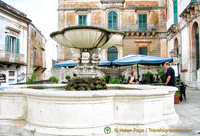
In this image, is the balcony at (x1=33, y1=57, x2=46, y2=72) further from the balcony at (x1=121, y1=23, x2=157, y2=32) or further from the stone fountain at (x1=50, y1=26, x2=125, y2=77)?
the stone fountain at (x1=50, y1=26, x2=125, y2=77)

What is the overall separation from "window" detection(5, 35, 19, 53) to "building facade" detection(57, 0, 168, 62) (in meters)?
4.98

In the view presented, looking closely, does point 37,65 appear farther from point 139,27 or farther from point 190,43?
point 190,43

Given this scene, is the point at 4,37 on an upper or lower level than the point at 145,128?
upper

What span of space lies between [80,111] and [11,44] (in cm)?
1776

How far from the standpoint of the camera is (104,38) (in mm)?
5016

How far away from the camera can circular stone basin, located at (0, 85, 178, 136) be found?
3.24m

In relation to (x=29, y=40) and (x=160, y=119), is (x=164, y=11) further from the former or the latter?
(x=160, y=119)

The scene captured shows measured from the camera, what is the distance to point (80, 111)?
10.7 feet

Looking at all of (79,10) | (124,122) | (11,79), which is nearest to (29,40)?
(11,79)

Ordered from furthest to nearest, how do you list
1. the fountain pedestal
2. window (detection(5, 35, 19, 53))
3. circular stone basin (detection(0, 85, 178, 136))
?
window (detection(5, 35, 19, 53)), the fountain pedestal, circular stone basin (detection(0, 85, 178, 136))

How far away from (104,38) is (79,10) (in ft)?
60.2

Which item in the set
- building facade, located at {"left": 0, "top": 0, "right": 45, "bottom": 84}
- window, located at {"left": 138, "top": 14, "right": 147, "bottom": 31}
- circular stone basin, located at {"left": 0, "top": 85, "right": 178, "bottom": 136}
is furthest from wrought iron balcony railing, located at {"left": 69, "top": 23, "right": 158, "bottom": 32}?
circular stone basin, located at {"left": 0, "top": 85, "right": 178, "bottom": 136}

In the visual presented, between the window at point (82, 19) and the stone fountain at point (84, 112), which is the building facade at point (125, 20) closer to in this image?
the window at point (82, 19)

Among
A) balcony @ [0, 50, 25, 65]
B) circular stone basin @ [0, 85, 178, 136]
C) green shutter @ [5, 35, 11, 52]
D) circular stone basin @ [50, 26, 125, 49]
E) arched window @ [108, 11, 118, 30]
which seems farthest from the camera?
arched window @ [108, 11, 118, 30]
